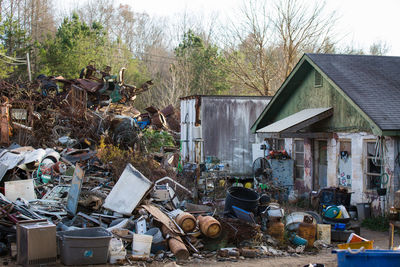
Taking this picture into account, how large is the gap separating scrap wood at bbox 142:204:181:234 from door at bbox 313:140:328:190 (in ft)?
23.3

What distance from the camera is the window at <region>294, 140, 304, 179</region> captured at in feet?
55.9

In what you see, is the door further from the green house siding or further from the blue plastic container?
the blue plastic container

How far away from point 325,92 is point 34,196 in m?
9.70

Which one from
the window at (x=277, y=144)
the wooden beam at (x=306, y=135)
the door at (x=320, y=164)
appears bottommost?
the door at (x=320, y=164)

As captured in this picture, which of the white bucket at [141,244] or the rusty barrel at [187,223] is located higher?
the rusty barrel at [187,223]

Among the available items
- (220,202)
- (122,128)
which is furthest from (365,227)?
(122,128)

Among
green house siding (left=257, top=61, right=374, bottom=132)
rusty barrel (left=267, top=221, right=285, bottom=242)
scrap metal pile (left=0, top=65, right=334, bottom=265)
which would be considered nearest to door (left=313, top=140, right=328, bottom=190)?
green house siding (left=257, top=61, right=374, bottom=132)

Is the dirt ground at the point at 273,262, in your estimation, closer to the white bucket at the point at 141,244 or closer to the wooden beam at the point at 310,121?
the white bucket at the point at 141,244

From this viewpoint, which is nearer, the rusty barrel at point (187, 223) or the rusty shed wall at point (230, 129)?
the rusty barrel at point (187, 223)

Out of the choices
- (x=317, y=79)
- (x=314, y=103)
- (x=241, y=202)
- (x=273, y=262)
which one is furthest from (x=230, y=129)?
(x=273, y=262)

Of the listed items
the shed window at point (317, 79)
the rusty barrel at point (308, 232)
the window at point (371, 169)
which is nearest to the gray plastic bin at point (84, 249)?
the rusty barrel at point (308, 232)

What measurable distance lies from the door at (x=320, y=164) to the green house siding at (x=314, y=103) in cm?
61

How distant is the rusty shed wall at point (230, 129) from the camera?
19.7 meters

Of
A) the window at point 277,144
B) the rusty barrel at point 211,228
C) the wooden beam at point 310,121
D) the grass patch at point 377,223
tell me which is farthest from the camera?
the window at point 277,144
